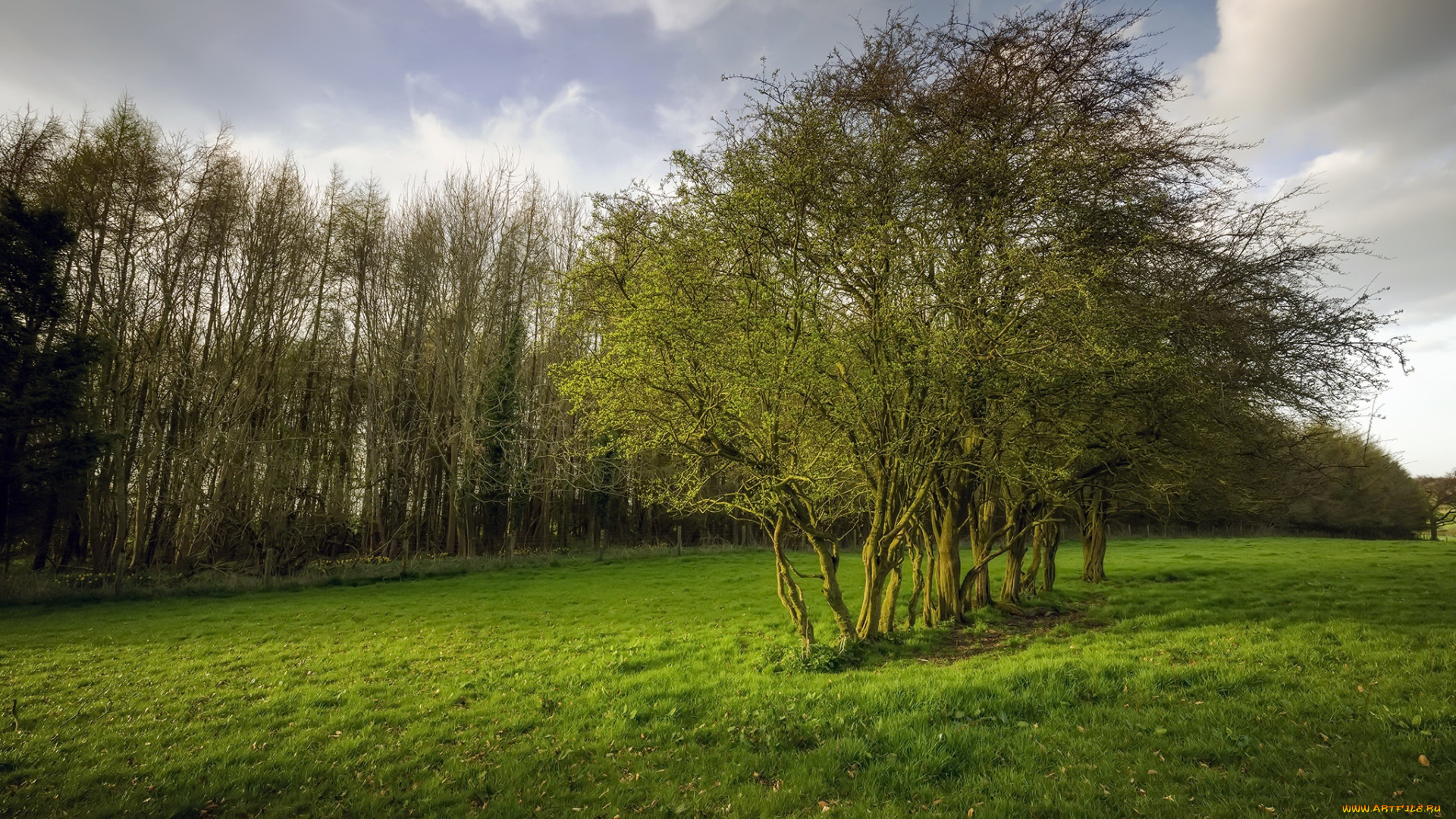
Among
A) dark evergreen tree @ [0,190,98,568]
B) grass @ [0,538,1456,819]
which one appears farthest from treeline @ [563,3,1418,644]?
dark evergreen tree @ [0,190,98,568]

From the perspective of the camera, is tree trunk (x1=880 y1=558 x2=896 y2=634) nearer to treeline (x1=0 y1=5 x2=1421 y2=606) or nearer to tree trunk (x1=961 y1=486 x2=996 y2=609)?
treeline (x1=0 y1=5 x2=1421 y2=606)

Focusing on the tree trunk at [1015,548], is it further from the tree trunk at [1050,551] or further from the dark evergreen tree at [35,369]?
the dark evergreen tree at [35,369]

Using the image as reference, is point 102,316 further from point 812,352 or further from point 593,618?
point 812,352

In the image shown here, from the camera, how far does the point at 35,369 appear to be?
20000mm

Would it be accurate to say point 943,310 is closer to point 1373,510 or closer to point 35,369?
point 35,369

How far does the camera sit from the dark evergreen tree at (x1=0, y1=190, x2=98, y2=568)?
19.5 meters

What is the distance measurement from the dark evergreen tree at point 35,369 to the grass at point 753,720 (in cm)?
935

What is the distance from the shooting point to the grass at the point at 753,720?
205 inches

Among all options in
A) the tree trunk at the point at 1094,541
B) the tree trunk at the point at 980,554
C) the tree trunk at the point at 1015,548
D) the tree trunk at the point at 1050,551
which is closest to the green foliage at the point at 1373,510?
the tree trunk at the point at 1094,541

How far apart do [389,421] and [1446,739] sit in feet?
114

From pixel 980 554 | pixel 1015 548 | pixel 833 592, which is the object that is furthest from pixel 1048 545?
pixel 833 592

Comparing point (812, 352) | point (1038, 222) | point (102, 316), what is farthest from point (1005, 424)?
point (102, 316)

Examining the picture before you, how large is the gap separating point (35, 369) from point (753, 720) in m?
26.8

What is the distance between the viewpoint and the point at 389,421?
3105cm
